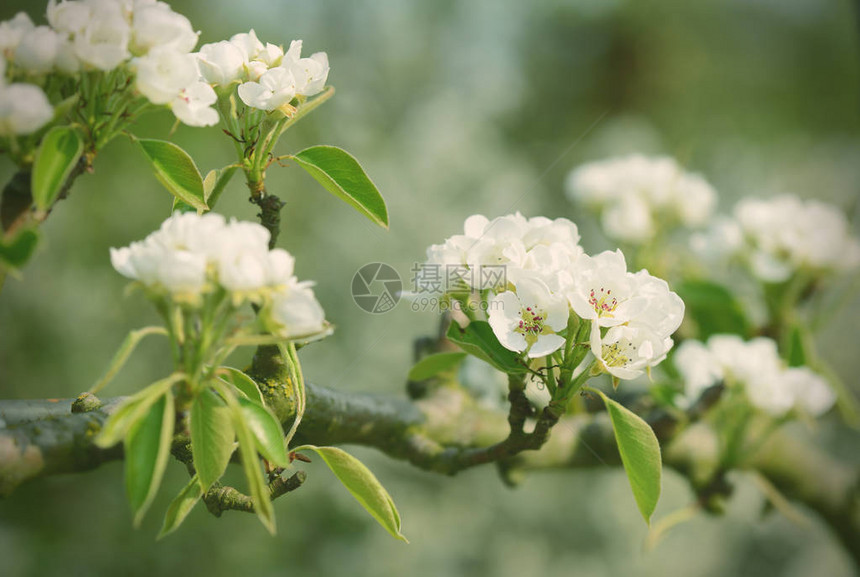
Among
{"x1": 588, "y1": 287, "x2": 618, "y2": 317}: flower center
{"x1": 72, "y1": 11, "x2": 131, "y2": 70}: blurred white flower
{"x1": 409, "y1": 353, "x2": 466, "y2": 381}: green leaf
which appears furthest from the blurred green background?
{"x1": 72, "y1": 11, "x2": 131, "y2": 70}: blurred white flower

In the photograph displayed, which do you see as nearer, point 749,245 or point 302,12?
point 749,245

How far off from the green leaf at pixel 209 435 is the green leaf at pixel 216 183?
0.72 ft

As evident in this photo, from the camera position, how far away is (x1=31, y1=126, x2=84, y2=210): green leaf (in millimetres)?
510

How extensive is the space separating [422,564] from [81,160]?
2.30 meters

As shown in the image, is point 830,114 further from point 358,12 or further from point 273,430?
point 273,430

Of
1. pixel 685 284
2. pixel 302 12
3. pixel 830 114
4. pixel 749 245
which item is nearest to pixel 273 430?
pixel 685 284

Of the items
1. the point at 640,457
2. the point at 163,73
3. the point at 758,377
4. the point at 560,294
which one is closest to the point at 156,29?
the point at 163,73

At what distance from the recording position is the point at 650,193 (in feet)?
5.09

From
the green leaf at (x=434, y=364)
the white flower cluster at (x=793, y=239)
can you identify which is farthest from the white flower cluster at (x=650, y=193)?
the green leaf at (x=434, y=364)

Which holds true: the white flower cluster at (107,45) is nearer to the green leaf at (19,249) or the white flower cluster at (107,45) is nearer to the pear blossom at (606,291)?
the green leaf at (19,249)

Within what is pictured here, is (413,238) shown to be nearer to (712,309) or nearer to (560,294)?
(712,309)

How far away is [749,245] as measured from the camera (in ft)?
4.88

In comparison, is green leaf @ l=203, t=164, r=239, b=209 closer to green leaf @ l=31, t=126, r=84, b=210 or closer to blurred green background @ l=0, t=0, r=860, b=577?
green leaf @ l=31, t=126, r=84, b=210

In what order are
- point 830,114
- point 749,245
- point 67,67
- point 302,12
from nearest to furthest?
point 67,67 → point 749,245 → point 302,12 → point 830,114
